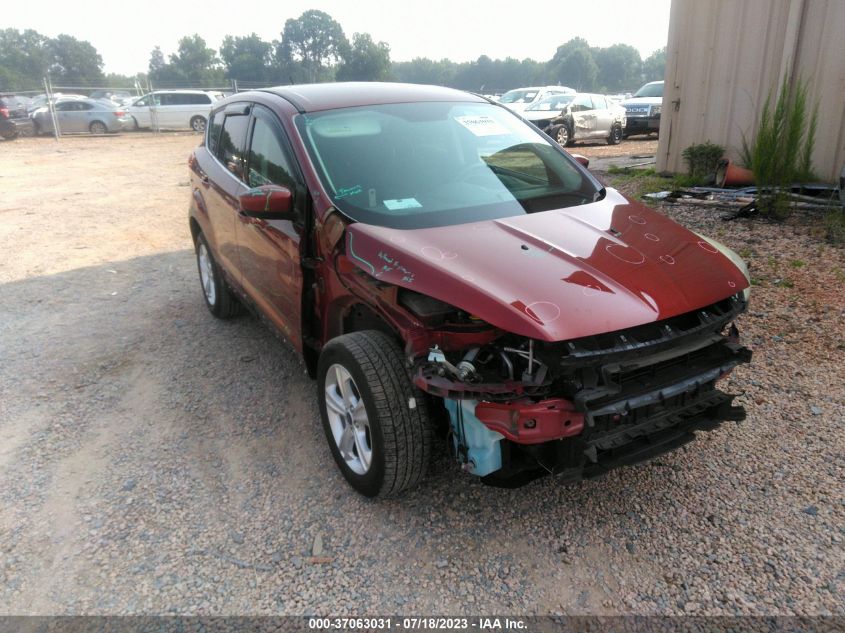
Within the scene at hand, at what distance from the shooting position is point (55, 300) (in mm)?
6078

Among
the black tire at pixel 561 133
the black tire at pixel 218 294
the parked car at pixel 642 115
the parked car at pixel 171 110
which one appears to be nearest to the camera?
the black tire at pixel 218 294

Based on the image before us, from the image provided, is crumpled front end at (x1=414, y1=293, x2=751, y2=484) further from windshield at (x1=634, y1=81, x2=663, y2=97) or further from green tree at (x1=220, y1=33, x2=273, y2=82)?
green tree at (x1=220, y1=33, x2=273, y2=82)

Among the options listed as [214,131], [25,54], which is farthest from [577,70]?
[214,131]

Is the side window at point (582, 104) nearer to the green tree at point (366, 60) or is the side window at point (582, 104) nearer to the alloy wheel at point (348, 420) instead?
the alloy wheel at point (348, 420)

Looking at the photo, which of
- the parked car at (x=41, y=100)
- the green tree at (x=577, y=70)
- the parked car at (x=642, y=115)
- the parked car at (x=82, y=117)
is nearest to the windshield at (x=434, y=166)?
the parked car at (x=642, y=115)

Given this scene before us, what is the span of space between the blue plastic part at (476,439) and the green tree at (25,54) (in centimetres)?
8156

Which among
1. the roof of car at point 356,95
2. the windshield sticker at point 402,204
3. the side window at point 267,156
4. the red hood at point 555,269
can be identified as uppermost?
the roof of car at point 356,95

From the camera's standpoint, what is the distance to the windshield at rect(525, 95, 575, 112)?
16406mm

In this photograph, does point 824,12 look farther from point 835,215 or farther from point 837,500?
point 837,500

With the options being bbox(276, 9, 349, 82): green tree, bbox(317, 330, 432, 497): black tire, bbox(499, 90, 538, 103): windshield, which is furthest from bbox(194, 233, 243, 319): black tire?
bbox(276, 9, 349, 82): green tree

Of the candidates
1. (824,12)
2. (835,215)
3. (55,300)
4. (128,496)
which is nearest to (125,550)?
(128,496)

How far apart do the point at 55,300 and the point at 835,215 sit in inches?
309

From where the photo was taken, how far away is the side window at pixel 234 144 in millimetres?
4266

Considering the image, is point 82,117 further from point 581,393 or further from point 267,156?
point 581,393
